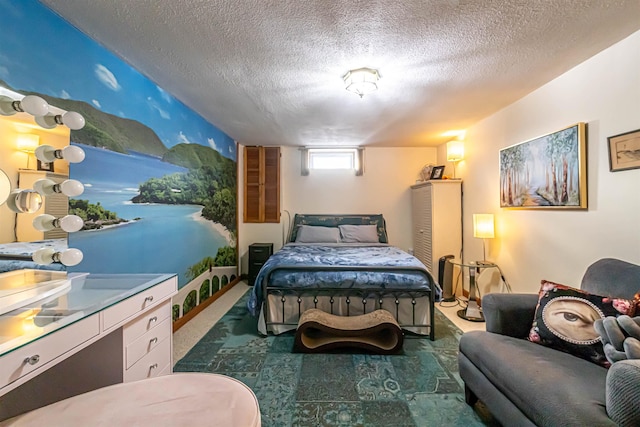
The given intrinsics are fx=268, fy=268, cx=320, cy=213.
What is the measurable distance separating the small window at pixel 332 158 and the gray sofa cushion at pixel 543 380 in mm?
3630

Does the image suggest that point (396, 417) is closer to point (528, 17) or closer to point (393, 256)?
point (393, 256)

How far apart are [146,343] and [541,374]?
6.41 feet

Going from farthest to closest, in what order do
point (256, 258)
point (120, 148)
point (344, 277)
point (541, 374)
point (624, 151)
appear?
point (256, 258), point (344, 277), point (120, 148), point (624, 151), point (541, 374)

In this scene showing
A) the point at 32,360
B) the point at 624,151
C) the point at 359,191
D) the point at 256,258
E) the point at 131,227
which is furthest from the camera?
the point at 359,191

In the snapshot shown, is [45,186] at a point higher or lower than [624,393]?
higher

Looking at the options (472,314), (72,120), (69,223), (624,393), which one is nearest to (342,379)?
(624,393)

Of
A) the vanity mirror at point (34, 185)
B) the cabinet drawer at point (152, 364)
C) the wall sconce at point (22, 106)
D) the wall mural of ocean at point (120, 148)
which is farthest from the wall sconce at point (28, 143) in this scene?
the cabinet drawer at point (152, 364)

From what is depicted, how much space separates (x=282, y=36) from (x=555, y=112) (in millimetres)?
2334

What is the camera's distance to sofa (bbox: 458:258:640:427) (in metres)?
0.93

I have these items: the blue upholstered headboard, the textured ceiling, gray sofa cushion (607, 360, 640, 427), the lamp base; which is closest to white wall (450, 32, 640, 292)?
the textured ceiling

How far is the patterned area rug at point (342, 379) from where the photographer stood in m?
1.58

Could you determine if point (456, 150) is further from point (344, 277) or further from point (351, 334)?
point (351, 334)

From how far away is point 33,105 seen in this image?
1287 mm

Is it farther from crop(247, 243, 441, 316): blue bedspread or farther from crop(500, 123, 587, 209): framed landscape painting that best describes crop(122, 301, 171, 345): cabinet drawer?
crop(500, 123, 587, 209): framed landscape painting
